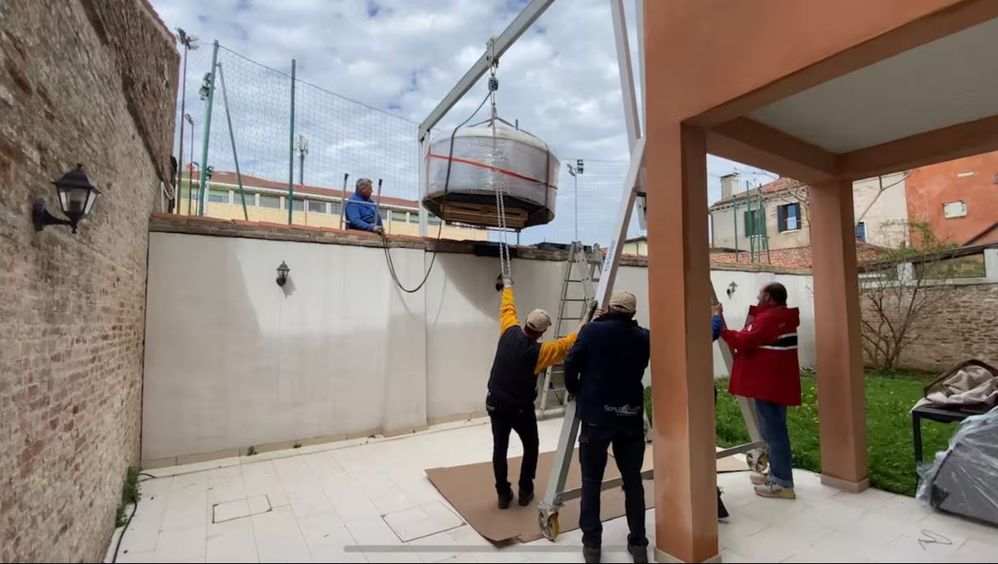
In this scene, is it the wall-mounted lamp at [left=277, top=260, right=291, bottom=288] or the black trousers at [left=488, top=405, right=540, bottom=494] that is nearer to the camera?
the black trousers at [left=488, top=405, right=540, bottom=494]

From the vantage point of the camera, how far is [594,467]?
276 cm

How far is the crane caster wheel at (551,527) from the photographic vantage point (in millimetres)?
3039

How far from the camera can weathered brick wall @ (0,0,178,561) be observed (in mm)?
1982

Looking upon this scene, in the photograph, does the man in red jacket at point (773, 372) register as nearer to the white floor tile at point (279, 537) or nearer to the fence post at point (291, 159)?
the white floor tile at point (279, 537)

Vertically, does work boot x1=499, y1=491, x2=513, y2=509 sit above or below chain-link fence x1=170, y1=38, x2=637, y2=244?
below

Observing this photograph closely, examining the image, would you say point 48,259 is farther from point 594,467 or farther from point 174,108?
point 174,108

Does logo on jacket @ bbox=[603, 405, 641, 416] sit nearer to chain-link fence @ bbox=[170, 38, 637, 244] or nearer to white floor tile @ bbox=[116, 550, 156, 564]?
white floor tile @ bbox=[116, 550, 156, 564]

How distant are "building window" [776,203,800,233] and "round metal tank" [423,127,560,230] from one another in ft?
47.4

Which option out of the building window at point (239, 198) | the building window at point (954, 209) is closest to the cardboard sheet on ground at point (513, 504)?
the building window at point (239, 198)

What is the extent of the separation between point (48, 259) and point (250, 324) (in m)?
2.87

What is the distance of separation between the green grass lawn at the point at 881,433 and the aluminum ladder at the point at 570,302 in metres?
2.15

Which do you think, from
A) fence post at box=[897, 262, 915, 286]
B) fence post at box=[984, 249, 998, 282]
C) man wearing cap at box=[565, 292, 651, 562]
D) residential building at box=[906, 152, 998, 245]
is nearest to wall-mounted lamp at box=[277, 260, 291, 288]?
man wearing cap at box=[565, 292, 651, 562]

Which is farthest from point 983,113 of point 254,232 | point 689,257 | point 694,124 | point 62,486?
point 254,232

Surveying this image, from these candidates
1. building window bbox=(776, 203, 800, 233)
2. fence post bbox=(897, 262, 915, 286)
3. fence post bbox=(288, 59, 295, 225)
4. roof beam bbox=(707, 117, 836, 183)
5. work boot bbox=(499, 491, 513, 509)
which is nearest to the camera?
roof beam bbox=(707, 117, 836, 183)
